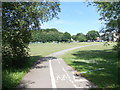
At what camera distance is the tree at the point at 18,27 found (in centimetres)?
808

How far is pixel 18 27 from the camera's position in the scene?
8.96 m

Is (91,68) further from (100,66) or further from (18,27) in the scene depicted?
(18,27)

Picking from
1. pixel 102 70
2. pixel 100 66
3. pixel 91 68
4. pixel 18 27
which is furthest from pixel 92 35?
pixel 18 27

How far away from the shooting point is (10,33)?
8.52 metres

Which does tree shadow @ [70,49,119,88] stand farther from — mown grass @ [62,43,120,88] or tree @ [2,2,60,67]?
tree @ [2,2,60,67]

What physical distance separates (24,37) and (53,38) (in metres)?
92.2

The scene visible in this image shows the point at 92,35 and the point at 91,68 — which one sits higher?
the point at 92,35

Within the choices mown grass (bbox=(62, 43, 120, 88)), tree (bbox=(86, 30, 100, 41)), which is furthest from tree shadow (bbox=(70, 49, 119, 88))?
tree (bbox=(86, 30, 100, 41))

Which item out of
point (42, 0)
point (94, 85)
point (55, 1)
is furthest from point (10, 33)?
point (94, 85)

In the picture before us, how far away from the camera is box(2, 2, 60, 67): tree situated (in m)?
8.08

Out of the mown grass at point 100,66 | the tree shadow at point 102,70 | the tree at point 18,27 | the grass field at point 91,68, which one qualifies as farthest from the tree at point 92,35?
the tree at point 18,27

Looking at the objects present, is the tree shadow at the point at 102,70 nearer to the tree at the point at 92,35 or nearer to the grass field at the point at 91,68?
the grass field at the point at 91,68

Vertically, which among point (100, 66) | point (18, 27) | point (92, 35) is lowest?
point (100, 66)

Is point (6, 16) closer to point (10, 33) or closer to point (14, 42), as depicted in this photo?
point (10, 33)
